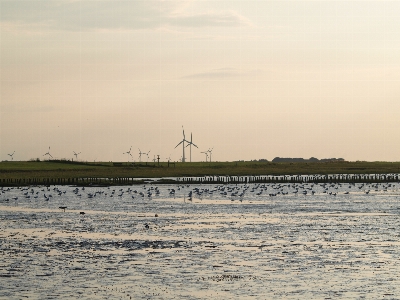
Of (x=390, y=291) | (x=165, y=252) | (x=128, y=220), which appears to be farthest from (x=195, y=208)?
(x=390, y=291)

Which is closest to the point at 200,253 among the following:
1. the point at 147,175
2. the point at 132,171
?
the point at 147,175

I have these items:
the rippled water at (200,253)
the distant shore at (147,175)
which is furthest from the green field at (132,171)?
the rippled water at (200,253)

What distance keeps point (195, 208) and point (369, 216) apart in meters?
14.2

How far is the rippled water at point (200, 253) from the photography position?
23.0 metres

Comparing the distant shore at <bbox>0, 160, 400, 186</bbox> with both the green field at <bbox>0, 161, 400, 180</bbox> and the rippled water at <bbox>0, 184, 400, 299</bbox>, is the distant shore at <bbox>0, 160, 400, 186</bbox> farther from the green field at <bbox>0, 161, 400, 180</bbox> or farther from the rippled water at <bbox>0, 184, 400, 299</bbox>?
the rippled water at <bbox>0, 184, 400, 299</bbox>

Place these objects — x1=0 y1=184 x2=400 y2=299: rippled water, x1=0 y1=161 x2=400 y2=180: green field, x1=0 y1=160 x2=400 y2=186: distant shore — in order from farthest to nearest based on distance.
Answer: x1=0 y1=161 x2=400 y2=180: green field, x1=0 y1=160 x2=400 y2=186: distant shore, x1=0 y1=184 x2=400 y2=299: rippled water

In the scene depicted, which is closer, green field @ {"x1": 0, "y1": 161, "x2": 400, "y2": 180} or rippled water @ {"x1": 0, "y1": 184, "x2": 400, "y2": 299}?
rippled water @ {"x1": 0, "y1": 184, "x2": 400, "y2": 299}

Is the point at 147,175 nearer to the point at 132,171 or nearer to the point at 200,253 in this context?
the point at 132,171

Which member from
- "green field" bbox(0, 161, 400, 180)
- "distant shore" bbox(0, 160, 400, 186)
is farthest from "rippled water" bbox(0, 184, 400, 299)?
"green field" bbox(0, 161, 400, 180)

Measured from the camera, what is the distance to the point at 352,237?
35375 millimetres

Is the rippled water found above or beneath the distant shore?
beneath

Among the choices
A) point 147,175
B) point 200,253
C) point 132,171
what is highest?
point 132,171

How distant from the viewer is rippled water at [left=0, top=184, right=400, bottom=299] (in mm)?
22953

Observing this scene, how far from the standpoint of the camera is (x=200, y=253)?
1182 inches
